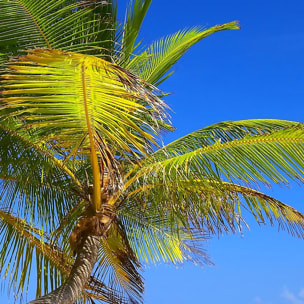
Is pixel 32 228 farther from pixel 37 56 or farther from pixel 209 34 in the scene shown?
pixel 209 34

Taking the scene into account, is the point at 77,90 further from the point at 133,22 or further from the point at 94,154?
the point at 133,22

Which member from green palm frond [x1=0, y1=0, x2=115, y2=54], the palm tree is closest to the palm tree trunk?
the palm tree

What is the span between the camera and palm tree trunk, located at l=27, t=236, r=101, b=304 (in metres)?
6.29

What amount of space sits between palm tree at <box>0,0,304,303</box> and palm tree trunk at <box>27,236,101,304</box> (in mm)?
15

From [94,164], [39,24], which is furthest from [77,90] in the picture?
[39,24]

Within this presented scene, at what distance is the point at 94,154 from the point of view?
21.0ft

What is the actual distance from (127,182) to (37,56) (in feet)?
8.87

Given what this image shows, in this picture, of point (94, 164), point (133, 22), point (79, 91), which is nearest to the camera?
point (79, 91)

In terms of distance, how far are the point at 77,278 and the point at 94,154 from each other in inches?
64.9

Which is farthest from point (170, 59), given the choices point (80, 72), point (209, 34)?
point (80, 72)

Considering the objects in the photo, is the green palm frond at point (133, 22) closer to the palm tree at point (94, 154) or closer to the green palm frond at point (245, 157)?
the palm tree at point (94, 154)

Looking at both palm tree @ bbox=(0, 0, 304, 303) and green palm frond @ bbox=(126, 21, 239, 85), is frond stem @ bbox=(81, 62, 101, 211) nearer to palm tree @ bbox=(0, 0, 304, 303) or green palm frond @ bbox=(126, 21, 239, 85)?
palm tree @ bbox=(0, 0, 304, 303)

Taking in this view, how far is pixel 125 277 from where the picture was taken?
8711 mm

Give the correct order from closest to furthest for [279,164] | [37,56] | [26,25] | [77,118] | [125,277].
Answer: [37,56] → [77,118] → [279,164] → [26,25] → [125,277]
